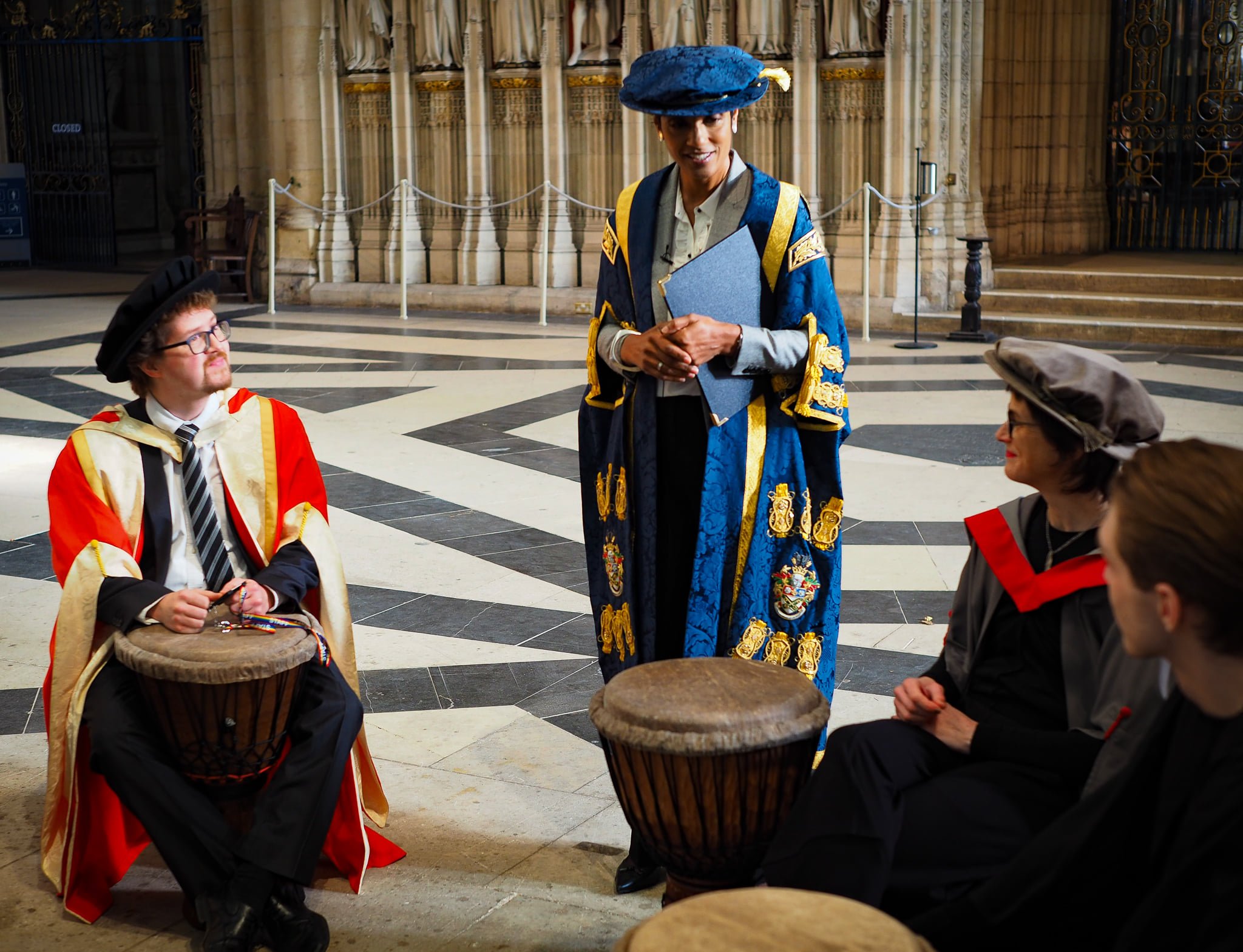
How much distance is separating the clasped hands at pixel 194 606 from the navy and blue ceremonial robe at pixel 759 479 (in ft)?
2.46

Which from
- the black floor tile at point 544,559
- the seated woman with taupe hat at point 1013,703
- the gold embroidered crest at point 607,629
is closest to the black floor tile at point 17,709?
the gold embroidered crest at point 607,629

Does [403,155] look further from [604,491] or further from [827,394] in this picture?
[827,394]

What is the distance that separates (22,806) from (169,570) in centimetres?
83

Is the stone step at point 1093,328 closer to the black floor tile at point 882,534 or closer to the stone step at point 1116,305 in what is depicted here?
the stone step at point 1116,305

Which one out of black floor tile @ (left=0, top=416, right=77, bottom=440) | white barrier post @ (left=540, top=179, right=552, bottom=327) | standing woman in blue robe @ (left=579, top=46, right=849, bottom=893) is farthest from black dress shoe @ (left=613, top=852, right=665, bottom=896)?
white barrier post @ (left=540, top=179, right=552, bottom=327)

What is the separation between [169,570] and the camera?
3102 mm

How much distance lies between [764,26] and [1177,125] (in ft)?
13.9

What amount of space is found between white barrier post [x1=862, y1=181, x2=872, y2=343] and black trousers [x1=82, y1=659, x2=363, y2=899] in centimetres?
864

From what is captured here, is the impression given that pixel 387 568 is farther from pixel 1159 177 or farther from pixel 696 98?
pixel 1159 177

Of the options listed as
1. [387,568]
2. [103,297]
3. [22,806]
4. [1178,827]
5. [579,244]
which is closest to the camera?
[1178,827]

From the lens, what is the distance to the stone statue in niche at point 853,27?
464 inches

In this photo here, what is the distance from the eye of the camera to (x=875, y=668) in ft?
13.9

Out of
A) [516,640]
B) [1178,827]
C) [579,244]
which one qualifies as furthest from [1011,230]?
[1178,827]

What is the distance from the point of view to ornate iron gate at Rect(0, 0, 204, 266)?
17359 mm
